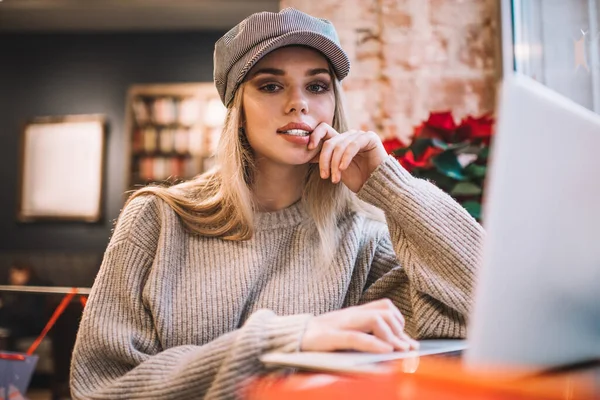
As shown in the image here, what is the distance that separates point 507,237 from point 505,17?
1.82 metres

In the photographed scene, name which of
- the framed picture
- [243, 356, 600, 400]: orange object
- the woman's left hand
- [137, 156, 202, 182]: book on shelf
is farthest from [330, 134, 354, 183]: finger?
the framed picture

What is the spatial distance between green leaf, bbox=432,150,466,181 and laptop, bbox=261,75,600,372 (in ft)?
3.20

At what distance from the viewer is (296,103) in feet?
4.29

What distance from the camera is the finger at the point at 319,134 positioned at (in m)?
1.30

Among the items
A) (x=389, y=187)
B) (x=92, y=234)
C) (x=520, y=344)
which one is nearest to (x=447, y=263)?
(x=389, y=187)

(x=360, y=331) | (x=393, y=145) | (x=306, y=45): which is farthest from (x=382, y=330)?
(x=393, y=145)

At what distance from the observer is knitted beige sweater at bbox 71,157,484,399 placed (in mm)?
1100

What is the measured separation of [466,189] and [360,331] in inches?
38.6

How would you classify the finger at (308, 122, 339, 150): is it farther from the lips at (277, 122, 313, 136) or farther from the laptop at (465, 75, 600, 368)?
the laptop at (465, 75, 600, 368)

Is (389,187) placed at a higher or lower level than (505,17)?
lower

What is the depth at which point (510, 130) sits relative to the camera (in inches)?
17.6

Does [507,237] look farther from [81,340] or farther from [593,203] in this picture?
[81,340]

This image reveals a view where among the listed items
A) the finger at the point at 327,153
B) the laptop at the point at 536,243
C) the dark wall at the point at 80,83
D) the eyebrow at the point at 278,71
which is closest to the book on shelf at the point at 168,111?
the dark wall at the point at 80,83

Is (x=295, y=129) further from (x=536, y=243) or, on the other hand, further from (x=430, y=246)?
(x=536, y=243)
